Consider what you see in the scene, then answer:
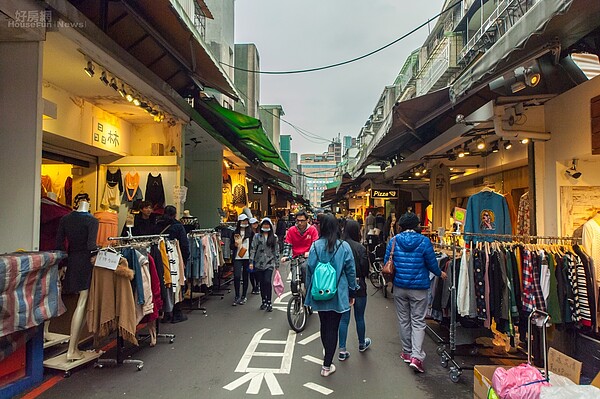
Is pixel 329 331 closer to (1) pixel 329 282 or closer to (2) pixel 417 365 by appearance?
(1) pixel 329 282

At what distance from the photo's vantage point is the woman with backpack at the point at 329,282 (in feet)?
12.7

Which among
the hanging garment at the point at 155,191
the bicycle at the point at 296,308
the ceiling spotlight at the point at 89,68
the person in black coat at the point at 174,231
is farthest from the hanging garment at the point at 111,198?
the bicycle at the point at 296,308

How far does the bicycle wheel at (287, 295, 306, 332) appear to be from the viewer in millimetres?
5668

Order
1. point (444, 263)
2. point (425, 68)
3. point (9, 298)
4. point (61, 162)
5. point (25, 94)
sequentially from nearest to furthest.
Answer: point (9, 298)
point (25, 94)
point (444, 263)
point (61, 162)
point (425, 68)

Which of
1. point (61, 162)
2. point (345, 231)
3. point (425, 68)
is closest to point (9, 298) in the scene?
point (345, 231)

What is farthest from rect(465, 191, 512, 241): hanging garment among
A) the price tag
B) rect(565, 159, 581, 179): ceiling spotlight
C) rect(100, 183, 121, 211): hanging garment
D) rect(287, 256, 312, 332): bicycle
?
rect(100, 183, 121, 211): hanging garment

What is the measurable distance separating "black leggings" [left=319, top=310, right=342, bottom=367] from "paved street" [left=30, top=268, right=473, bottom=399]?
0.26 m

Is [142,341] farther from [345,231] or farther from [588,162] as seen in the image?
[588,162]

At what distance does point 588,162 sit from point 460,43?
929cm

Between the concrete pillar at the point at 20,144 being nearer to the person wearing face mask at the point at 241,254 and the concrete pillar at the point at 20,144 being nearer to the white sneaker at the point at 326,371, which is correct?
the white sneaker at the point at 326,371

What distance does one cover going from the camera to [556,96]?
457 cm

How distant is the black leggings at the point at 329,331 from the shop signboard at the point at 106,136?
572 centimetres

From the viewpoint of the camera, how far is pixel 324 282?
3.86 m

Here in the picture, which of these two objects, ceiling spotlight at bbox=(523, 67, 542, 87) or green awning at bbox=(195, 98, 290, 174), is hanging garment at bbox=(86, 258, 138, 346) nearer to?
ceiling spotlight at bbox=(523, 67, 542, 87)
